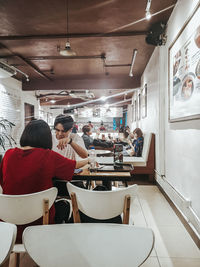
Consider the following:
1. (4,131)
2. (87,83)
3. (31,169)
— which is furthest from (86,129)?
(31,169)

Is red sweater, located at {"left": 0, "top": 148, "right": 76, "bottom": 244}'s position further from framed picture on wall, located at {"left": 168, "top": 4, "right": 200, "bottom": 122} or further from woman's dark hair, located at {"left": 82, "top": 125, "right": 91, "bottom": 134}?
woman's dark hair, located at {"left": 82, "top": 125, "right": 91, "bottom": 134}

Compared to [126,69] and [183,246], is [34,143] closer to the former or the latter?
[183,246]

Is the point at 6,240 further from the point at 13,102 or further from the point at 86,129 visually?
the point at 13,102

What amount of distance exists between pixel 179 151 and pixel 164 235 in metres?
1.15

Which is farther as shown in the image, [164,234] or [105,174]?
[164,234]

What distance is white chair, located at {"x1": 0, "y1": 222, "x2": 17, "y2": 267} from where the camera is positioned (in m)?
0.76

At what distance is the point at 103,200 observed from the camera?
1.14 m

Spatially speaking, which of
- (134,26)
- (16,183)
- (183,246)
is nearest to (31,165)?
(16,183)

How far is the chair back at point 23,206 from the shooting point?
1156 millimetres

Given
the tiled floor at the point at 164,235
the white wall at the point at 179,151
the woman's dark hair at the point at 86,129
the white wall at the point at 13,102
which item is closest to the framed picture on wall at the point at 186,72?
the white wall at the point at 179,151

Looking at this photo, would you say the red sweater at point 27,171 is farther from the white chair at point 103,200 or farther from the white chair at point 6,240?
the white chair at point 6,240

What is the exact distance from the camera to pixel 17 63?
18.6 feet

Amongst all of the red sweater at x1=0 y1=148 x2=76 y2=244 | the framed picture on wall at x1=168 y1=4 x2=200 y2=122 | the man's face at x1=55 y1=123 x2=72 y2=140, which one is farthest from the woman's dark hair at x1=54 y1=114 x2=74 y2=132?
the framed picture on wall at x1=168 y1=4 x2=200 y2=122

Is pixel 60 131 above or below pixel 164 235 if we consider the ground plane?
above
